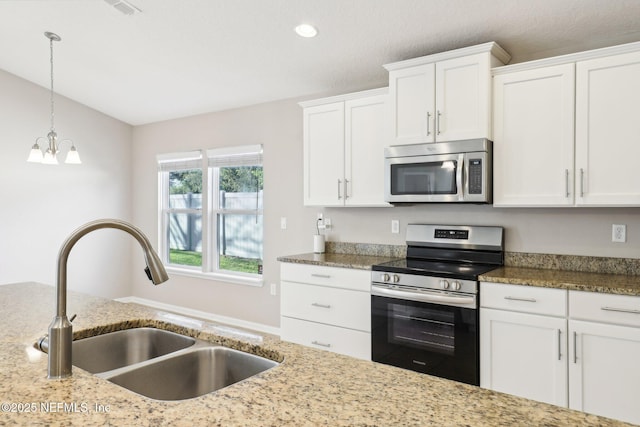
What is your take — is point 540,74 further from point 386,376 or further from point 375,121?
point 386,376

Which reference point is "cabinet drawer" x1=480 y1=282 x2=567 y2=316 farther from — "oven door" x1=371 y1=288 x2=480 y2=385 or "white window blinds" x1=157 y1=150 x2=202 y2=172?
"white window blinds" x1=157 y1=150 x2=202 y2=172

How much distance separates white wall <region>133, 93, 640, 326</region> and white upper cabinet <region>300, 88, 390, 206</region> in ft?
1.16

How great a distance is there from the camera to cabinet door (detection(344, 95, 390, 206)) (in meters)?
3.34

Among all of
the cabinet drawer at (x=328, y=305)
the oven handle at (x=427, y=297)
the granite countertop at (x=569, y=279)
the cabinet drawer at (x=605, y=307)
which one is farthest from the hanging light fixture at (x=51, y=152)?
the cabinet drawer at (x=605, y=307)

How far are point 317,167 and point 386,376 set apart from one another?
274 centimetres

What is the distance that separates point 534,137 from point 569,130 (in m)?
0.19

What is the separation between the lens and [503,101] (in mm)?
2766

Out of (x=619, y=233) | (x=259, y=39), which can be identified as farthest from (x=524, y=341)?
(x=259, y=39)

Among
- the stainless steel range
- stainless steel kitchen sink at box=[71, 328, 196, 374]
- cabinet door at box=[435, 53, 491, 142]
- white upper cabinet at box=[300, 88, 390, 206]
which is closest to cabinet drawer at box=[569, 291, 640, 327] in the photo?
the stainless steel range

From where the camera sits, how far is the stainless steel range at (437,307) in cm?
255

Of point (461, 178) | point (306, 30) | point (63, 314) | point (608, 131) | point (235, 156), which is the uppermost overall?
point (306, 30)

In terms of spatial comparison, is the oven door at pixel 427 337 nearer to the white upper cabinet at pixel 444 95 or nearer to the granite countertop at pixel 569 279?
the granite countertop at pixel 569 279

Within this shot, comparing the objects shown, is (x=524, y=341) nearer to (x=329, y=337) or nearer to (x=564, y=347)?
(x=564, y=347)

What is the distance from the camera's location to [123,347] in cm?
157
